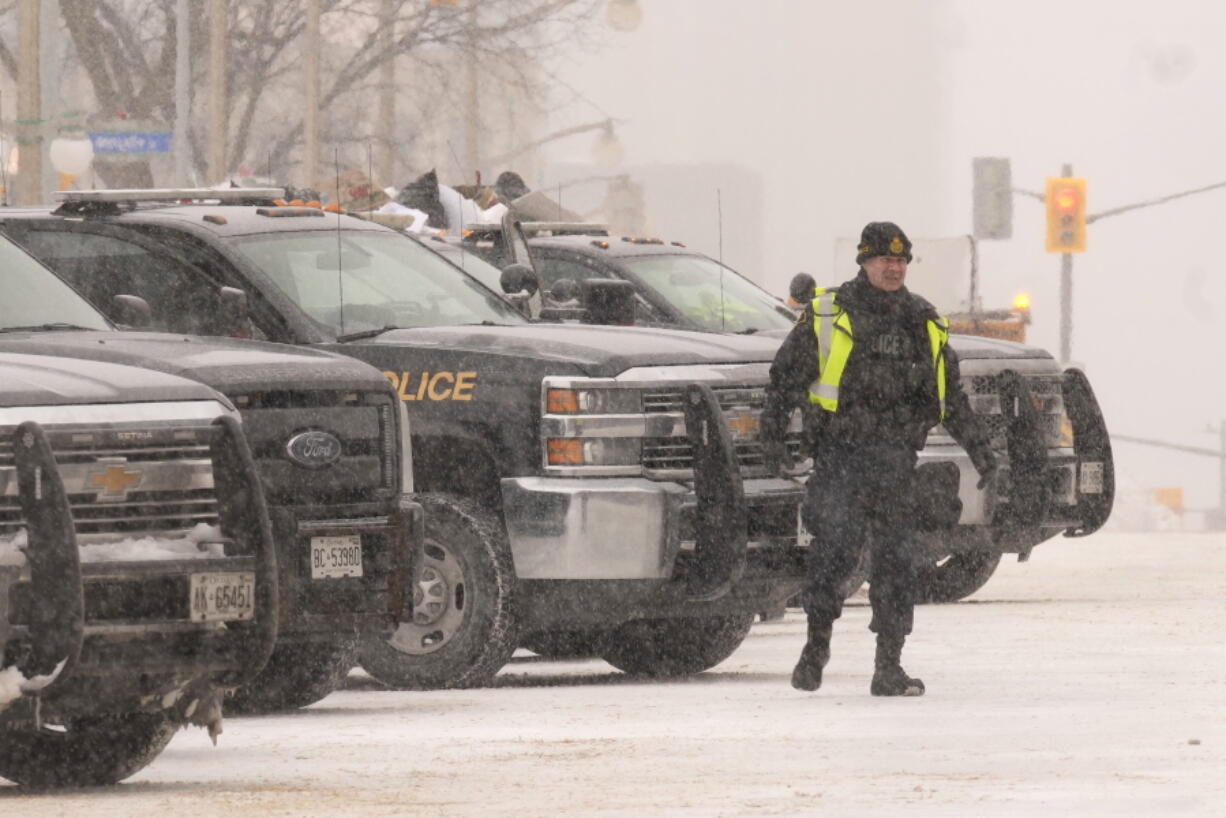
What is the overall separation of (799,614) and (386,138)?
2911cm

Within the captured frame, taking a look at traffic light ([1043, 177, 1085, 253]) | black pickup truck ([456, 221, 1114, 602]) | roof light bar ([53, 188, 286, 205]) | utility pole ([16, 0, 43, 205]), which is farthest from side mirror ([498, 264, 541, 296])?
traffic light ([1043, 177, 1085, 253])

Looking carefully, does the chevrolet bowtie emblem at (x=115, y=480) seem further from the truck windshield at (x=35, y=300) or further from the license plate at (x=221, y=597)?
the truck windshield at (x=35, y=300)

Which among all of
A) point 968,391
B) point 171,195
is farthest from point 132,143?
point 171,195

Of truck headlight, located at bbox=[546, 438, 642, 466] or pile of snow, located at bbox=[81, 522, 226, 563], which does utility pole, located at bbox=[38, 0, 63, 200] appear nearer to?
truck headlight, located at bbox=[546, 438, 642, 466]

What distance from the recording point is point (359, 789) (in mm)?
9812

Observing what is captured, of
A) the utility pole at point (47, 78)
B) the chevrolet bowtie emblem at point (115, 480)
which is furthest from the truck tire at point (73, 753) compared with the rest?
the utility pole at point (47, 78)

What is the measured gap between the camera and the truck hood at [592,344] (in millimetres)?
13312

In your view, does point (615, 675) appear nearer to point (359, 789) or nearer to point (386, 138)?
point (359, 789)

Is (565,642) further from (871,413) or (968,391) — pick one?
(871,413)

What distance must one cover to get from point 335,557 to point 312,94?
101 feet

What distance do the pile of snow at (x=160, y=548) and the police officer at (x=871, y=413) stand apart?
376 cm

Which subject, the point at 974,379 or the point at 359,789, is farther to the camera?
the point at 974,379

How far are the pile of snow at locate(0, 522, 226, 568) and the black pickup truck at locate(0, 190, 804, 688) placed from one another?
133 inches

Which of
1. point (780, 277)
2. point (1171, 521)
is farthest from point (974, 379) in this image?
point (1171, 521)
